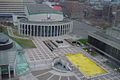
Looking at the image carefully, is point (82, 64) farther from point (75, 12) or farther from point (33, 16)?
point (75, 12)

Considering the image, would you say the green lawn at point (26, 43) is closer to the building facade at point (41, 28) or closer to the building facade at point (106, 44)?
the building facade at point (41, 28)

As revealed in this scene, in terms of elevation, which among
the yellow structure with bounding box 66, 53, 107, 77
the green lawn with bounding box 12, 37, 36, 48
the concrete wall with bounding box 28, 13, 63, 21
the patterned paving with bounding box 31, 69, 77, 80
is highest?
the concrete wall with bounding box 28, 13, 63, 21

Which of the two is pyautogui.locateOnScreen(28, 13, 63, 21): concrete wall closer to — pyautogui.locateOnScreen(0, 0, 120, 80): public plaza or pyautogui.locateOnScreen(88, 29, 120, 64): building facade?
pyautogui.locateOnScreen(0, 0, 120, 80): public plaza

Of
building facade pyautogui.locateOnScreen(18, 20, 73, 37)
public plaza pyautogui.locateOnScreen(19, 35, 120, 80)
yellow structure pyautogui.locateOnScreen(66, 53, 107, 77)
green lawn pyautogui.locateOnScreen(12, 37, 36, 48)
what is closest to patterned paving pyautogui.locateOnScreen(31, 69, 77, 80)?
public plaza pyautogui.locateOnScreen(19, 35, 120, 80)

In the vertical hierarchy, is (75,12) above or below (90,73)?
above

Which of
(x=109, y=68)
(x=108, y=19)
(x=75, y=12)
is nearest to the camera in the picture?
(x=109, y=68)

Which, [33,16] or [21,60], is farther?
[33,16]

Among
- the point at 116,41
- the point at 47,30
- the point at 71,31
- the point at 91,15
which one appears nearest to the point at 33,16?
the point at 47,30

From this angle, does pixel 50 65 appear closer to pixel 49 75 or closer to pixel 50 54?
pixel 49 75
